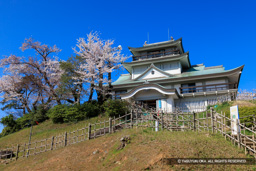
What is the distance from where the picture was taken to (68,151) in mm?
14273

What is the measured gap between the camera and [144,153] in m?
10.5

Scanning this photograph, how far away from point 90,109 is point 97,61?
705 cm

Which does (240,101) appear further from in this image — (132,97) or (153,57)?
(153,57)

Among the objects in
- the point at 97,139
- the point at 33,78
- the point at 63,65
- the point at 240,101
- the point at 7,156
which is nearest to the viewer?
the point at 97,139

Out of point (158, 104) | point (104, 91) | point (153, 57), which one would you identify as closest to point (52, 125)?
point (104, 91)

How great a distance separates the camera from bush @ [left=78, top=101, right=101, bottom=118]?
26.3 m

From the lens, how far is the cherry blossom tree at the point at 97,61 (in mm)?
28453

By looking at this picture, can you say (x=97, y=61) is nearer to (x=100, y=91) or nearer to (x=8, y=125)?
(x=100, y=91)

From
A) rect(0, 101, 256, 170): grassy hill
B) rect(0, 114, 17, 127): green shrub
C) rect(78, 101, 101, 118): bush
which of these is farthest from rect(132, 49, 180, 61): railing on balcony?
rect(0, 101, 256, 170): grassy hill

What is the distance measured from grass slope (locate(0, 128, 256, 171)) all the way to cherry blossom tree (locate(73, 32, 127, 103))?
1501 cm

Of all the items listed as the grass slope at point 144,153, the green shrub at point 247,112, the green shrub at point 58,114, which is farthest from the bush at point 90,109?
the green shrub at point 247,112

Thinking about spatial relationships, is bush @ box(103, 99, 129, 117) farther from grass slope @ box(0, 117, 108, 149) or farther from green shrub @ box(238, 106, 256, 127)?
green shrub @ box(238, 106, 256, 127)

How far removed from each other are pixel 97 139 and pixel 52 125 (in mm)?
13358

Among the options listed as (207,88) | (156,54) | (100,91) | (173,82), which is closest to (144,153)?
(207,88)
